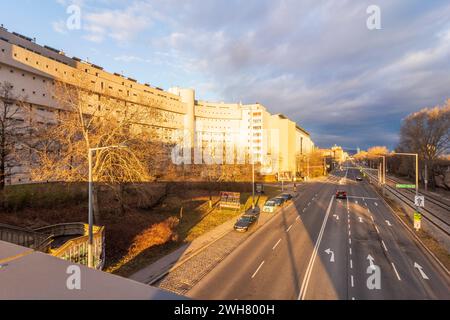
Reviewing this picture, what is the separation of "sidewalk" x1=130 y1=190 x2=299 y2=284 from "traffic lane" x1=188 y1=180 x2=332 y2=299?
2372mm

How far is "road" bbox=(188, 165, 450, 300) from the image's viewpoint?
12.5 meters

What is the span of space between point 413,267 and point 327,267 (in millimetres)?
5306

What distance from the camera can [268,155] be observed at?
306ft

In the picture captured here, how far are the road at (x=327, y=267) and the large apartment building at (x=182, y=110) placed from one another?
102 ft

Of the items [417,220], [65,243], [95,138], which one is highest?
[95,138]

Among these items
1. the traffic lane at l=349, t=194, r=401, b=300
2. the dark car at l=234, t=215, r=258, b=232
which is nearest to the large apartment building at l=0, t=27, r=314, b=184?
the dark car at l=234, t=215, r=258, b=232

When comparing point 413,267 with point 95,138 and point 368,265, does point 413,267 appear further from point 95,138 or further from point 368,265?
point 95,138

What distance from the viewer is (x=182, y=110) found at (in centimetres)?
9619

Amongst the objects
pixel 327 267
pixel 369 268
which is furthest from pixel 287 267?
pixel 369 268

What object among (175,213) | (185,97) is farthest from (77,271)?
(185,97)

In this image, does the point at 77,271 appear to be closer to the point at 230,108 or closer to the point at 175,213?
the point at 175,213

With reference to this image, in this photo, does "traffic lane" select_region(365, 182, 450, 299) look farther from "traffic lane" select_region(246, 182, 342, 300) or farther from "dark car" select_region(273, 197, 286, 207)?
"dark car" select_region(273, 197, 286, 207)

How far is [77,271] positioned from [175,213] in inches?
1028

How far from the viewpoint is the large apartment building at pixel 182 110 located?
153 ft
